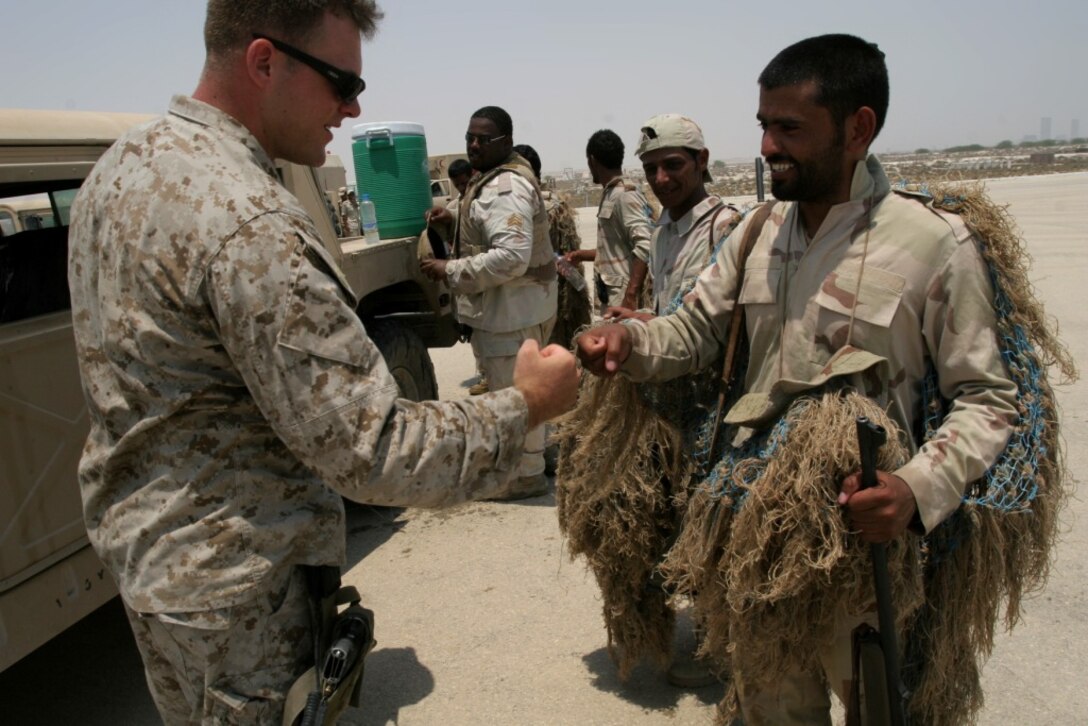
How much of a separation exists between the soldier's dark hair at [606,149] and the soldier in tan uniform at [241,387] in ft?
15.8

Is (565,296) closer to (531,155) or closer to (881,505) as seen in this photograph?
(531,155)

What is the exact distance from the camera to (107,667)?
3.72m

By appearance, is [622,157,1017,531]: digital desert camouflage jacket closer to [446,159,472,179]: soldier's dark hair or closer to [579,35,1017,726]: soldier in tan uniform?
[579,35,1017,726]: soldier in tan uniform

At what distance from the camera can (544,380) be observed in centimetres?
179

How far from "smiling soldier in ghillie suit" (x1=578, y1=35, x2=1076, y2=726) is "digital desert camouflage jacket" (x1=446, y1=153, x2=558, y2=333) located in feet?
8.87

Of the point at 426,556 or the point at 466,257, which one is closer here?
the point at 426,556

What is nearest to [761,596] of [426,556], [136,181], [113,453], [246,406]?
[246,406]

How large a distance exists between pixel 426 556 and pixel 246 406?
10.4 ft

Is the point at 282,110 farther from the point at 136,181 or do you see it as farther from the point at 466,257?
the point at 466,257

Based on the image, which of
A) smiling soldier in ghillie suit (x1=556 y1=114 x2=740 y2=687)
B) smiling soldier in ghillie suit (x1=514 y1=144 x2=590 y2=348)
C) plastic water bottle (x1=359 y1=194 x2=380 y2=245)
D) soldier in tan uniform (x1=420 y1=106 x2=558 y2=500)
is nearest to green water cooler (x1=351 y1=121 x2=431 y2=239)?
plastic water bottle (x1=359 y1=194 x2=380 y2=245)

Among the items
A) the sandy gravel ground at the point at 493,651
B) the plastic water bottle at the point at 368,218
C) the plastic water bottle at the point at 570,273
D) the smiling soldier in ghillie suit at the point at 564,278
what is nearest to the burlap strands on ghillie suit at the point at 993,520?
the sandy gravel ground at the point at 493,651

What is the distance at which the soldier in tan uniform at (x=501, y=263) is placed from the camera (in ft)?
16.5

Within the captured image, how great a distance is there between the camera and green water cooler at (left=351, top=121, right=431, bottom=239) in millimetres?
5109

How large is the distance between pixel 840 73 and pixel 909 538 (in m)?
1.19
